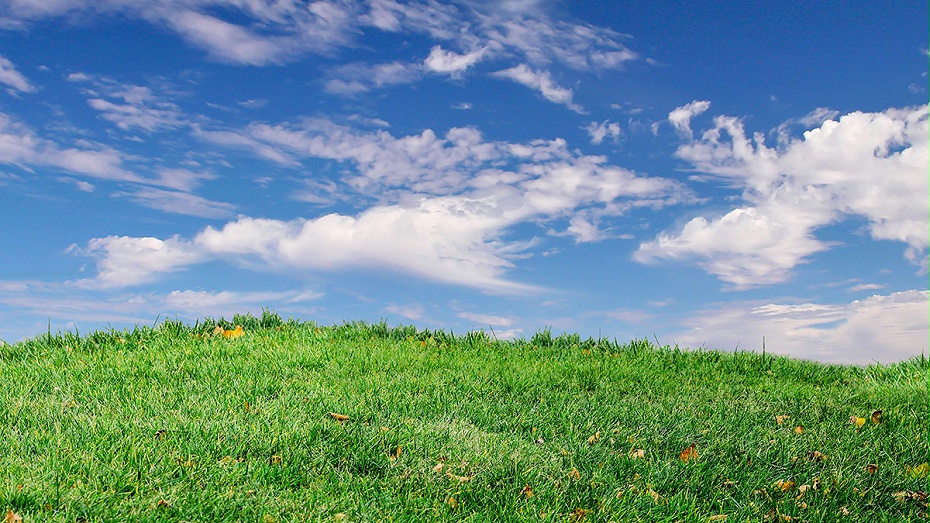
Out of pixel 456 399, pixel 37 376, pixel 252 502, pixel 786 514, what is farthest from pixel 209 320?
pixel 786 514

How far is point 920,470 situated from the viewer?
5.79 metres

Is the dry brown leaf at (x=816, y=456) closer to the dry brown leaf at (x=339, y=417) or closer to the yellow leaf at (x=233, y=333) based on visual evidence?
the dry brown leaf at (x=339, y=417)

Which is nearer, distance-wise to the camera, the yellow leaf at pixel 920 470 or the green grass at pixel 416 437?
the green grass at pixel 416 437

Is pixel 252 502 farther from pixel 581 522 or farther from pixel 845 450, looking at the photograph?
pixel 845 450

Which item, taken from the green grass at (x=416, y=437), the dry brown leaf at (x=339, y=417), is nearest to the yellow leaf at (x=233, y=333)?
the green grass at (x=416, y=437)

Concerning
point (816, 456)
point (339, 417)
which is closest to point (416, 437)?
point (339, 417)

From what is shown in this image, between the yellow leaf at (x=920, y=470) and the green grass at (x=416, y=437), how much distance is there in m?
0.04

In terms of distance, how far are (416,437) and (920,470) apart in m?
3.88

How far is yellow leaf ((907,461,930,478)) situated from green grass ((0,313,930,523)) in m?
0.04

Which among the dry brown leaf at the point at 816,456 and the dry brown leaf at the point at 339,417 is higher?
the dry brown leaf at the point at 339,417

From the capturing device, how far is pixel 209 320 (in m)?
9.10

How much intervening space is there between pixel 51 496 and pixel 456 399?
10.2ft

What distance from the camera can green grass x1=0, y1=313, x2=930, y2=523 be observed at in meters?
4.23

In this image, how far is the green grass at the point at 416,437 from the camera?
4230 millimetres
